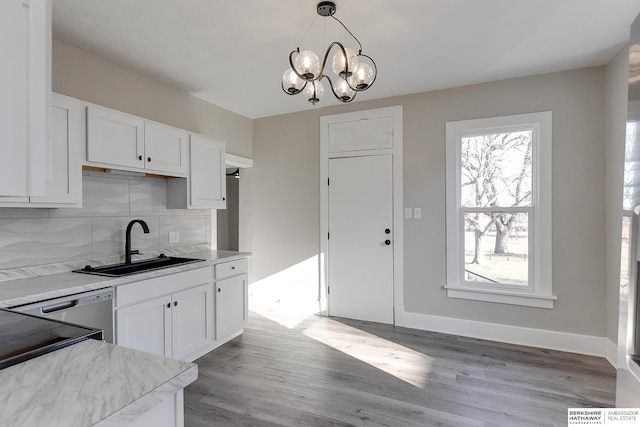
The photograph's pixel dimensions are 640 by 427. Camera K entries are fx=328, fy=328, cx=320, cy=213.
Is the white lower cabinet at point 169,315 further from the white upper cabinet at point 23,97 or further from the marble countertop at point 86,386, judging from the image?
the white upper cabinet at point 23,97

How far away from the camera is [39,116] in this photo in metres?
0.75

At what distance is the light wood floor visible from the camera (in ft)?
6.79

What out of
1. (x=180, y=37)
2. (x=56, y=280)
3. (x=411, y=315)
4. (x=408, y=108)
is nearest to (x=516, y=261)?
(x=411, y=315)

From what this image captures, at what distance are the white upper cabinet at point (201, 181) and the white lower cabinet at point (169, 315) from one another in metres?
0.71

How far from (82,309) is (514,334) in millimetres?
3567

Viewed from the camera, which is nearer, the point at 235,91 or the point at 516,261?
the point at 516,261

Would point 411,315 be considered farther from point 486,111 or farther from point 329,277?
point 486,111

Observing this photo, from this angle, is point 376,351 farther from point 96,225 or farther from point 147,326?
point 96,225

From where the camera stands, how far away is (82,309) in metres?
1.95

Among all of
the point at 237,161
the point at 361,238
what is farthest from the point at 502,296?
the point at 237,161

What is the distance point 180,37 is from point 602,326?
4.22 meters

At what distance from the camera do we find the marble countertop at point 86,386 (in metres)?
0.64

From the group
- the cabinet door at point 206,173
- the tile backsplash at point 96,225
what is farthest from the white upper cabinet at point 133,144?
the tile backsplash at point 96,225

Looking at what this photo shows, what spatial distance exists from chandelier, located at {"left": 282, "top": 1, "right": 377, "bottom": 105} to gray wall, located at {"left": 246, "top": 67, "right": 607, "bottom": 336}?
5.90 feet
